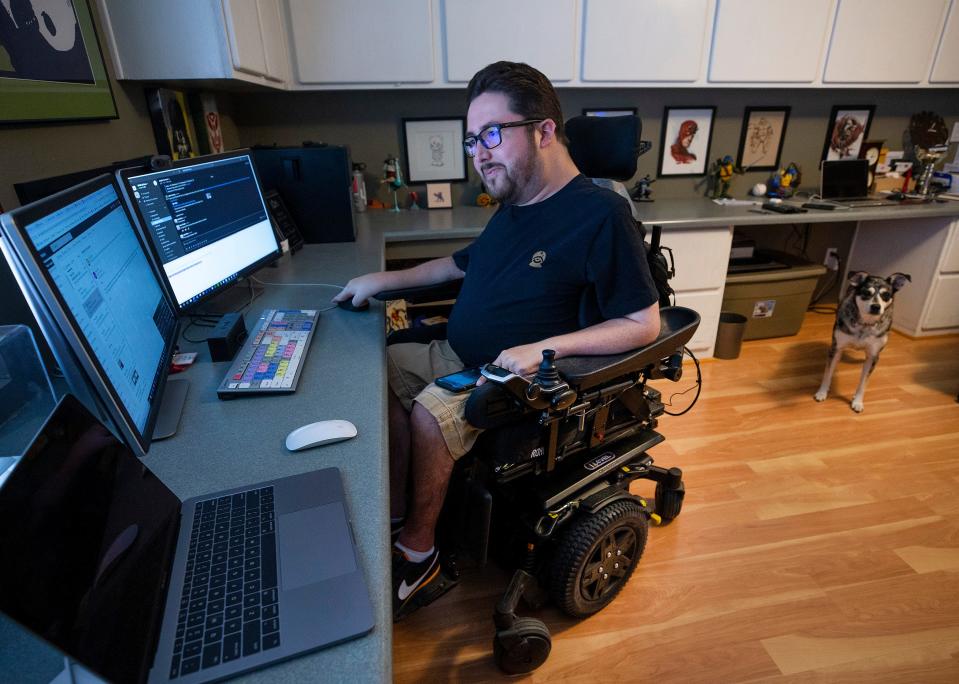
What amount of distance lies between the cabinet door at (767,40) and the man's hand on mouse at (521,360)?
2.21 meters

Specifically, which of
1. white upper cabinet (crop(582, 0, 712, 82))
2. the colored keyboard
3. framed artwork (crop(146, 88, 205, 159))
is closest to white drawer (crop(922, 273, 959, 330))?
white upper cabinet (crop(582, 0, 712, 82))

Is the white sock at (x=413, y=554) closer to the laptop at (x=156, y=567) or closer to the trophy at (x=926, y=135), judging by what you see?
the laptop at (x=156, y=567)

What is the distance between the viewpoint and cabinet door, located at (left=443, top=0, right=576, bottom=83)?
7.52ft

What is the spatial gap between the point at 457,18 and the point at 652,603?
94.8 inches

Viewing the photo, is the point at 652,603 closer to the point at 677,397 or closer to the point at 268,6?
the point at 677,397

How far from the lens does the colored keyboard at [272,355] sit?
0.98m

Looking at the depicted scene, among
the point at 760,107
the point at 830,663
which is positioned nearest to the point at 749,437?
the point at 830,663

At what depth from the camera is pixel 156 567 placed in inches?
22.2

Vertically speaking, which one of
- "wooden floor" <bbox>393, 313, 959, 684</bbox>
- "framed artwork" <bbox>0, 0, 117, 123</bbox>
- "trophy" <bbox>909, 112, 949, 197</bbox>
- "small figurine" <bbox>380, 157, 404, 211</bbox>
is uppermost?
"framed artwork" <bbox>0, 0, 117, 123</bbox>

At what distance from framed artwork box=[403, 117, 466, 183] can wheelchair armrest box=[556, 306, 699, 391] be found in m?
1.96

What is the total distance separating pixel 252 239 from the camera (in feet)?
5.10

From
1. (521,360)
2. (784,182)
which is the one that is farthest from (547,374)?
(784,182)

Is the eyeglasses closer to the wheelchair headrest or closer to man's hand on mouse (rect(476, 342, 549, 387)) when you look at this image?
the wheelchair headrest

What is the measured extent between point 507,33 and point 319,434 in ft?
7.23
